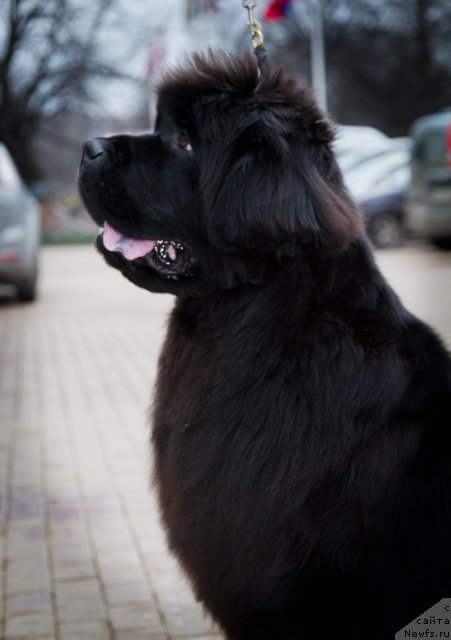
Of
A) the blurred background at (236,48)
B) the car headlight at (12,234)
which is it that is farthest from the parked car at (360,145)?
the car headlight at (12,234)

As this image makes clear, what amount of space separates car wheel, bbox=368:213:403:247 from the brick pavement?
8.45 metres

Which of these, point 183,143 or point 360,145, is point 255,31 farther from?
point 360,145

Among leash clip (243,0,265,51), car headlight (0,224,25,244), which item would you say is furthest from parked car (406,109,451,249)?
leash clip (243,0,265,51)

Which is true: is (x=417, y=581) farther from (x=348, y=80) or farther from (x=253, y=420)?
(x=348, y=80)

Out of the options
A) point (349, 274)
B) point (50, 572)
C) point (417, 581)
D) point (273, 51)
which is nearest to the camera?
point (417, 581)

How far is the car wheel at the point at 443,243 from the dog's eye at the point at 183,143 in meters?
14.4

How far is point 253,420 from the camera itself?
7.25ft

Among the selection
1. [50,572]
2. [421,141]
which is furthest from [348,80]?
[50,572]

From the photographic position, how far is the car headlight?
11.1 meters

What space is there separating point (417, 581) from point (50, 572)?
207cm

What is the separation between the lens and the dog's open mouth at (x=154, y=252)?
2.34 metres

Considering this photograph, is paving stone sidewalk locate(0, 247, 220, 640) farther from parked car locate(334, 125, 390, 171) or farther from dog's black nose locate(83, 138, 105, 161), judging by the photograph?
parked car locate(334, 125, 390, 171)

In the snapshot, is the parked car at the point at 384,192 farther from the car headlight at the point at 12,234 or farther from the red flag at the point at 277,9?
the car headlight at the point at 12,234

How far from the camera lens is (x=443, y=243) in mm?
16609
